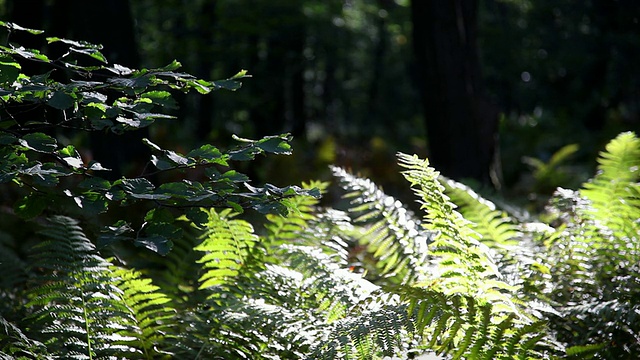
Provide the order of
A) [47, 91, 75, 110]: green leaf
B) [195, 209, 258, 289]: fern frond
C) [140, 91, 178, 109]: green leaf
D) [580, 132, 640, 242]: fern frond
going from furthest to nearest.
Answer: [580, 132, 640, 242]: fern frond < [195, 209, 258, 289]: fern frond < [140, 91, 178, 109]: green leaf < [47, 91, 75, 110]: green leaf

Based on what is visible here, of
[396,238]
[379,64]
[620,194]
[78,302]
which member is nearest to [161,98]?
[78,302]

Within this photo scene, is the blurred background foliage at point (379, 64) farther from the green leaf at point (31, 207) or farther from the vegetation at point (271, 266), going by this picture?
the green leaf at point (31, 207)

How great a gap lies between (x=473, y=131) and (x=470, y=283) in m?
3.82

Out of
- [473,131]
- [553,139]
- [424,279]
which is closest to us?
[424,279]

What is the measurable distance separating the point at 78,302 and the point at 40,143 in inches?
35.9

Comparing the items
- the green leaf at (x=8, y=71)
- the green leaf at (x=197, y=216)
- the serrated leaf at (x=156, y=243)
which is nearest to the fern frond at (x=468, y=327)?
the green leaf at (x=197, y=216)

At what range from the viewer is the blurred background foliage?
31.9 ft

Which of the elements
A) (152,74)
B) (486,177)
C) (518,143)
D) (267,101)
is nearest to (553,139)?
(518,143)

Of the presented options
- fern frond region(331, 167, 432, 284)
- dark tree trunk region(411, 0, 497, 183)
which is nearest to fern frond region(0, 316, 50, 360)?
fern frond region(331, 167, 432, 284)

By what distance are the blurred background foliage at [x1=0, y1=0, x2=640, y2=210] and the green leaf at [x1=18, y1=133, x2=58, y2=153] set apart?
4.39 meters

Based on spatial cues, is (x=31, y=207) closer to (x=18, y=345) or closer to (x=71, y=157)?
(x=71, y=157)

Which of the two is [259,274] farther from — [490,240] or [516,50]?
[516,50]

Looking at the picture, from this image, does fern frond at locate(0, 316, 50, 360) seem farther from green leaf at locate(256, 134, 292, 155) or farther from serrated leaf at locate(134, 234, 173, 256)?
green leaf at locate(256, 134, 292, 155)

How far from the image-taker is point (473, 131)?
6.35m
